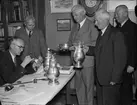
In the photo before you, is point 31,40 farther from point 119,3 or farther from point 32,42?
point 119,3

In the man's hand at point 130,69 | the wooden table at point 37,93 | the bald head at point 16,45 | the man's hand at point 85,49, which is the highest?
the bald head at point 16,45

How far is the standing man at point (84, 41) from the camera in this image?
300 centimetres

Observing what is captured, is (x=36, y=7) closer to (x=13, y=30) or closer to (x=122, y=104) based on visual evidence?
(x=13, y=30)

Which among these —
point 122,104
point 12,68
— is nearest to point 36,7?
point 12,68

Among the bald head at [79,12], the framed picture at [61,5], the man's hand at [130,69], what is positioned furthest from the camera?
the framed picture at [61,5]

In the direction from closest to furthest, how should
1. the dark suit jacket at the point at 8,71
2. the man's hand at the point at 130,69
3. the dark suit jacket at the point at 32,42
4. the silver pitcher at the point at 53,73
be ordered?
the silver pitcher at the point at 53,73, the dark suit jacket at the point at 8,71, the man's hand at the point at 130,69, the dark suit jacket at the point at 32,42

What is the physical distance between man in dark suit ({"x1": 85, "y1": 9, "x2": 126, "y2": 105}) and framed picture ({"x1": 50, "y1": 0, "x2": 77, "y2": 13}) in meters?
1.35

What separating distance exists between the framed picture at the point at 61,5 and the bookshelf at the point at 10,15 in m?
0.44

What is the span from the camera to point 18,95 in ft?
5.98

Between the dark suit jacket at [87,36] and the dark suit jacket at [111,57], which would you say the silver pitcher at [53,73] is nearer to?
the dark suit jacket at [111,57]

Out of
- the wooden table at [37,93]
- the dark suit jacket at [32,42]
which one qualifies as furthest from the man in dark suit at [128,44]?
the dark suit jacket at [32,42]

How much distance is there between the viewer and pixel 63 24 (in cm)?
372

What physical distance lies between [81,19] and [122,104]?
1.49m

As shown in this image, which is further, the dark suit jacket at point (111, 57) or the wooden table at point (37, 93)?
the dark suit jacket at point (111, 57)
